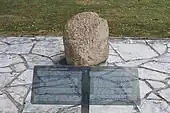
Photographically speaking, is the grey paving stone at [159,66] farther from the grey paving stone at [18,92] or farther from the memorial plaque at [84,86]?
the memorial plaque at [84,86]

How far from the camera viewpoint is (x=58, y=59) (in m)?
7.47

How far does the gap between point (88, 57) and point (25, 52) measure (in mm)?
1460

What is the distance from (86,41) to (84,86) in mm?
2950

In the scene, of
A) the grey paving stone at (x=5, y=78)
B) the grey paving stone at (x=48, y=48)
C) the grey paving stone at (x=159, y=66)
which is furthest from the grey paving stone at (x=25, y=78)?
the grey paving stone at (x=159, y=66)

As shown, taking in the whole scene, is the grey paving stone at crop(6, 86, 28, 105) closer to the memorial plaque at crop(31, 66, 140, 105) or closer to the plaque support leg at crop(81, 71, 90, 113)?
the memorial plaque at crop(31, 66, 140, 105)

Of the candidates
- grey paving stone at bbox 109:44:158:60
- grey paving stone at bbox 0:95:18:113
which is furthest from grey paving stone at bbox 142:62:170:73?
grey paving stone at bbox 0:95:18:113

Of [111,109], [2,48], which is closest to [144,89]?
[111,109]

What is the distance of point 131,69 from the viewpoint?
4254mm

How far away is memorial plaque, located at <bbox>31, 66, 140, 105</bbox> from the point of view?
4039 mm

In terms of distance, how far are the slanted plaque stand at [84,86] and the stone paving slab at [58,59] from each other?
163cm

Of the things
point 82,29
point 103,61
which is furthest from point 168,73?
point 82,29

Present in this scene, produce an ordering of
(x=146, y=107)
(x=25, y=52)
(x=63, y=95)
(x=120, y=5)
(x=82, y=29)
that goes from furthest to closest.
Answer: (x=120, y=5) → (x=25, y=52) → (x=82, y=29) → (x=146, y=107) → (x=63, y=95)

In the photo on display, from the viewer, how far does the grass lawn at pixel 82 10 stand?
9320mm

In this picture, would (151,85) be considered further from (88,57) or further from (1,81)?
(1,81)
